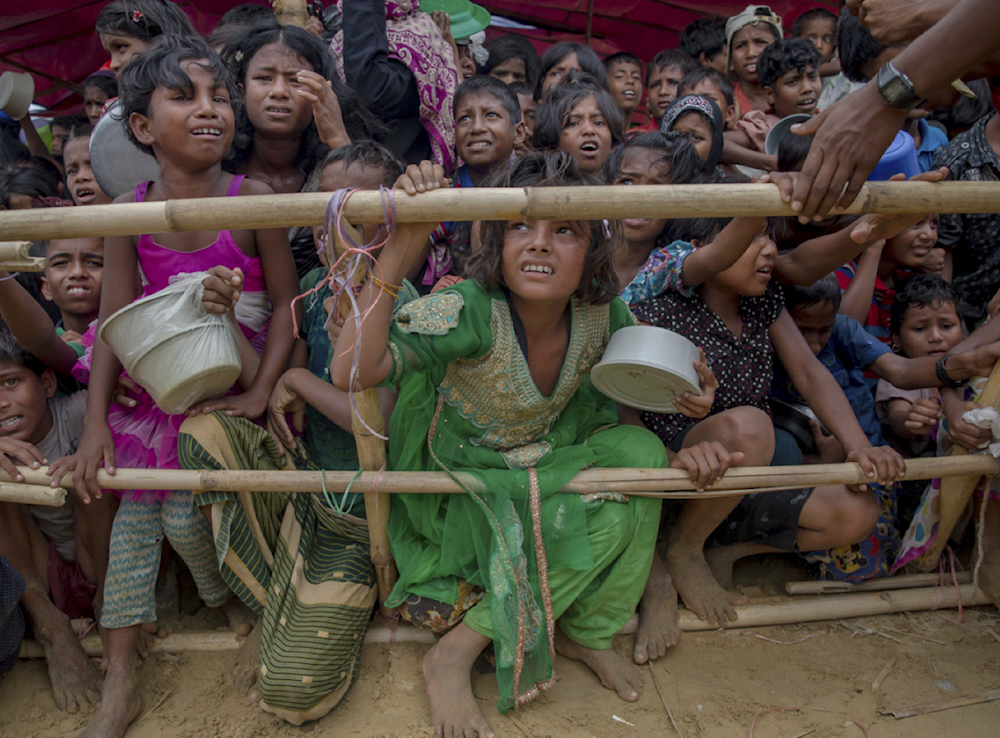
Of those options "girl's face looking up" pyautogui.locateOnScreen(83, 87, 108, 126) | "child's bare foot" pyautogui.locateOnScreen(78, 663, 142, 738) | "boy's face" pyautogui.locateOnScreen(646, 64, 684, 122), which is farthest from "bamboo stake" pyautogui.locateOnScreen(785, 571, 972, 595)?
"girl's face looking up" pyautogui.locateOnScreen(83, 87, 108, 126)

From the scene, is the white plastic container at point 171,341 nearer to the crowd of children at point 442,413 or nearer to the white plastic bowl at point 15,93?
the crowd of children at point 442,413

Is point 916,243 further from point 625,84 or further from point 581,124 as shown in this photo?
point 625,84

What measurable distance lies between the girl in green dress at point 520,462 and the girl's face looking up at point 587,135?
41.6 inches

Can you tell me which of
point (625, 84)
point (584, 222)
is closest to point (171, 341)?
point (584, 222)

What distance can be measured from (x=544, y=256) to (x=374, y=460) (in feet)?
2.53

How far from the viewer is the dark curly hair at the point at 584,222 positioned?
211cm

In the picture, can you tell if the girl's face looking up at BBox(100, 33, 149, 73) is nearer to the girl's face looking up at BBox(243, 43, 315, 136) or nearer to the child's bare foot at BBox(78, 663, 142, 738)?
the girl's face looking up at BBox(243, 43, 315, 136)

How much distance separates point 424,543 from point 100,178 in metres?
2.01

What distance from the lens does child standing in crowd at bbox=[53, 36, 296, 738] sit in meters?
2.23

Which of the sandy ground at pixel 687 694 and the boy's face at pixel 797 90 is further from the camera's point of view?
the boy's face at pixel 797 90

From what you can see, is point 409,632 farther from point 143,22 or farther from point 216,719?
point 143,22

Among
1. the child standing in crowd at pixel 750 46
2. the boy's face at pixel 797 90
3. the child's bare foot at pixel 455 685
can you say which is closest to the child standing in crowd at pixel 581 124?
the boy's face at pixel 797 90

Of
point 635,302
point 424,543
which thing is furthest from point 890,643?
point 424,543

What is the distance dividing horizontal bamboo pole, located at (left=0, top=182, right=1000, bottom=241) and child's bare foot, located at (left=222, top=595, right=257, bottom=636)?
1.36 meters
